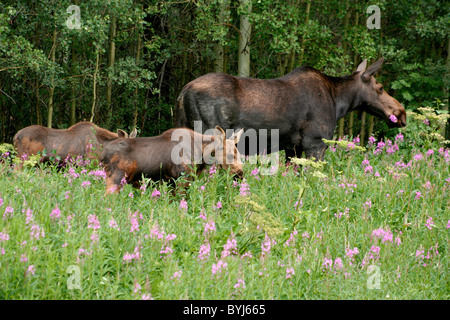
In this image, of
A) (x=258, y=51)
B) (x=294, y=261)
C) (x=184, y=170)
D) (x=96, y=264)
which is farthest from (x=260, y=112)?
(x=258, y=51)

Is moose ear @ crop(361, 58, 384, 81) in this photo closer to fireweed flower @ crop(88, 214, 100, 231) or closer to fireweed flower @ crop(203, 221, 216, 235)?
fireweed flower @ crop(203, 221, 216, 235)

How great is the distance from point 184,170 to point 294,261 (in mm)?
2355

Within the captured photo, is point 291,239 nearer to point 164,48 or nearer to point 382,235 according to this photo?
point 382,235

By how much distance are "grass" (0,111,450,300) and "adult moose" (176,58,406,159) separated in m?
1.34

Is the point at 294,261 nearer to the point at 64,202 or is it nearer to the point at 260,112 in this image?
the point at 64,202

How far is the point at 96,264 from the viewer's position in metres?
4.54

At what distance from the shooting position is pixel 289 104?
9.19 metres

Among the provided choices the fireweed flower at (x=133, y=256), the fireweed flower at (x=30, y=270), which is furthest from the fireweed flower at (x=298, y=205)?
the fireweed flower at (x=30, y=270)

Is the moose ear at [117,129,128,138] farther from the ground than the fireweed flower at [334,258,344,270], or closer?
farther from the ground

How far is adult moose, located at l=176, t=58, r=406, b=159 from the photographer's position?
8727 mm

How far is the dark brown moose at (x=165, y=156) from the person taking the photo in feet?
22.3

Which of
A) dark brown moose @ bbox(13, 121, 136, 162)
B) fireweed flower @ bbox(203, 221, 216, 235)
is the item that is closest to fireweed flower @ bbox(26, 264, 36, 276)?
fireweed flower @ bbox(203, 221, 216, 235)

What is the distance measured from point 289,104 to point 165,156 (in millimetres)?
3031

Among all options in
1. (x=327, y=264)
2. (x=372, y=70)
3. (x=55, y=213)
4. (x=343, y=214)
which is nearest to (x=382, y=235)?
(x=343, y=214)
